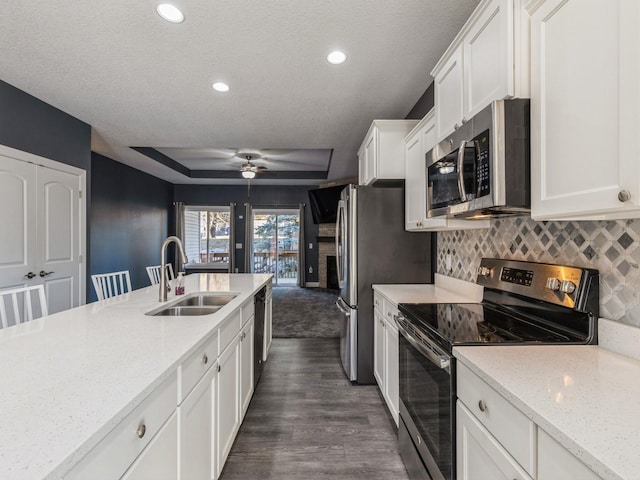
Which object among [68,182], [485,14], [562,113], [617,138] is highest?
[485,14]

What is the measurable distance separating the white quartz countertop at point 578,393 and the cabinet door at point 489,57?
96 centimetres

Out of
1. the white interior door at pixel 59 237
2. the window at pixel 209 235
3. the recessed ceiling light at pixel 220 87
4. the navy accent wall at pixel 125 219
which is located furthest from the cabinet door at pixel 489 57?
the window at pixel 209 235

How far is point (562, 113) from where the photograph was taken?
101 centimetres

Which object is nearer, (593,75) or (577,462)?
(577,462)

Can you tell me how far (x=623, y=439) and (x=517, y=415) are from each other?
223mm

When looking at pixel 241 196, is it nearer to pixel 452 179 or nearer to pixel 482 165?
pixel 452 179

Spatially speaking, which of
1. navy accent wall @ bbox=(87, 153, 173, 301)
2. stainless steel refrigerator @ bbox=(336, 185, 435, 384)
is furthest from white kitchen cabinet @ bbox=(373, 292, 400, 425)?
navy accent wall @ bbox=(87, 153, 173, 301)

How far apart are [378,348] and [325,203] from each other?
195 inches

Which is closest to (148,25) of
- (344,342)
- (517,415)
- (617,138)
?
(617,138)

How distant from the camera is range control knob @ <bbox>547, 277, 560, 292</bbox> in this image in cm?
133

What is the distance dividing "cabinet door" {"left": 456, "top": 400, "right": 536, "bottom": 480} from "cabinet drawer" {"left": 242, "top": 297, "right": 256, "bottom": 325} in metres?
1.42

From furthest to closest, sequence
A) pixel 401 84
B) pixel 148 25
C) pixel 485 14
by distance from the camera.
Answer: pixel 401 84, pixel 148 25, pixel 485 14

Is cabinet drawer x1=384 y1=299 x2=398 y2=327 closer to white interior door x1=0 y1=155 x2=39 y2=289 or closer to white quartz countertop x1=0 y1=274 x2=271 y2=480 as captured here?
white quartz countertop x1=0 y1=274 x2=271 y2=480

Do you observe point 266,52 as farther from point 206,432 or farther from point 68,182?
point 68,182
